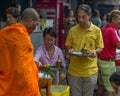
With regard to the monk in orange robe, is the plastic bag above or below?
below

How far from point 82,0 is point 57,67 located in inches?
525

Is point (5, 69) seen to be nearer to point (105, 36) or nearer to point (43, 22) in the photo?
point (105, 36)

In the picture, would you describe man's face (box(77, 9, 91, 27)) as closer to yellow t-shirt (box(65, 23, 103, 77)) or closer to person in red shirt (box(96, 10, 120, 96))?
yellow t-shirt (box(65, 23, 103, 77))

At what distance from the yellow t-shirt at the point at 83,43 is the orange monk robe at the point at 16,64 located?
171 cm

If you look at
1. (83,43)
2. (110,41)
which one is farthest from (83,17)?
(110,41)

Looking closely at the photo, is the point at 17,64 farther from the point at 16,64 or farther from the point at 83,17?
the point at 83,17

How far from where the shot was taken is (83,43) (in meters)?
6.03

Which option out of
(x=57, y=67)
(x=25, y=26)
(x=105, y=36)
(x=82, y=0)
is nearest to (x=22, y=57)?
(x=25, y=26)

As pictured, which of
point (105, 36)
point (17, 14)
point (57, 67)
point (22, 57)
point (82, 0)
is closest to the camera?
point (22, 57)

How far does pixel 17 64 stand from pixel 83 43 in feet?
6.14

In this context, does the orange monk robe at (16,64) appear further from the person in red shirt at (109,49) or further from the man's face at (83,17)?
the person in red shirt at (109,49)

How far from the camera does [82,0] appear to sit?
62.0 ft

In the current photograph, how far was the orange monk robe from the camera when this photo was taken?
4.36m

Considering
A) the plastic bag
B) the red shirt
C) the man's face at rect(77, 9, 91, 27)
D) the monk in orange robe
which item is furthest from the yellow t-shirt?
the monk in orange robe
